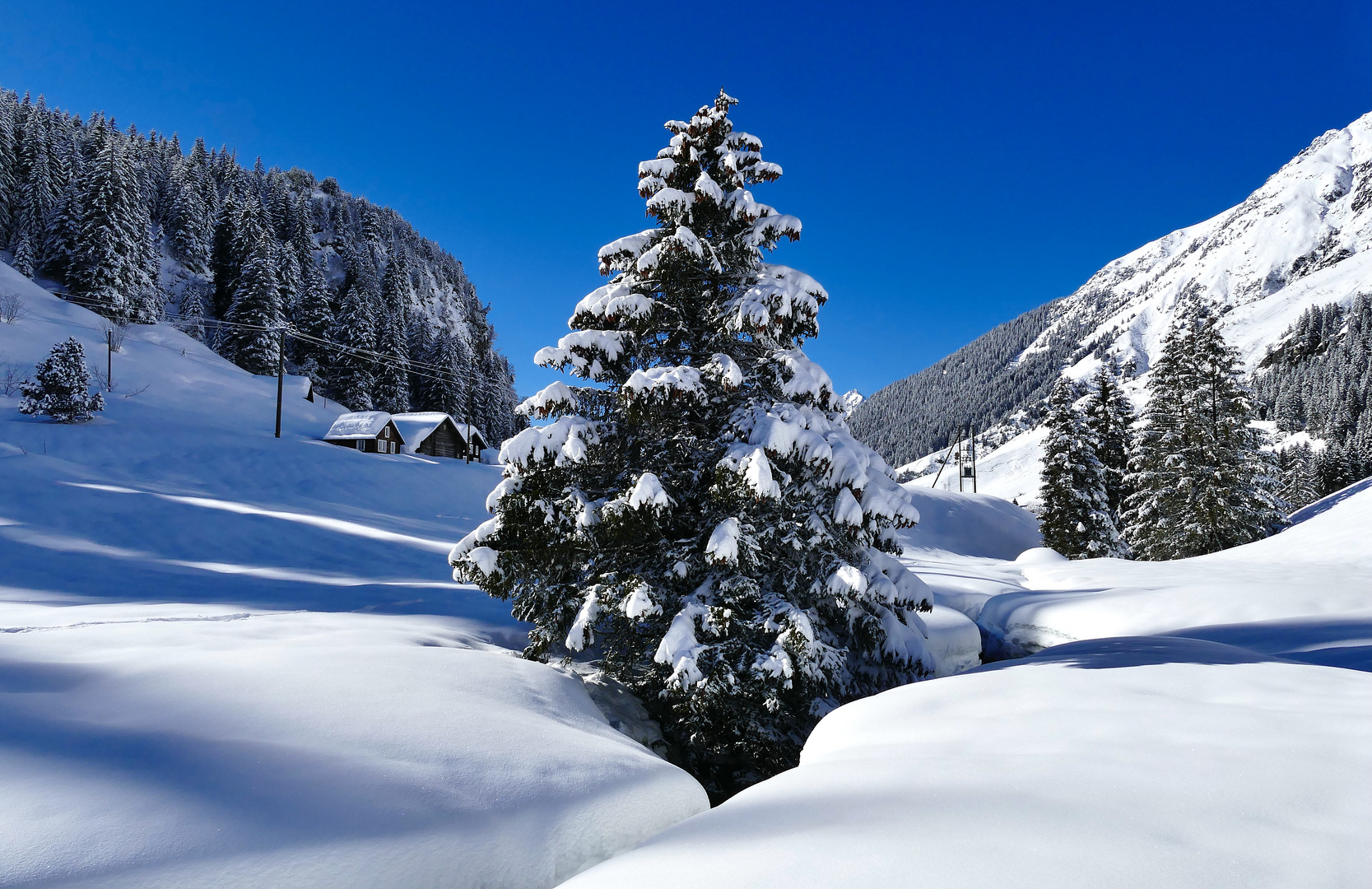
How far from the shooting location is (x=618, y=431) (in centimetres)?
740

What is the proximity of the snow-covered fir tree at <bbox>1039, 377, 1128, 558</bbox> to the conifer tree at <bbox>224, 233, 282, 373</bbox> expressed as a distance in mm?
52829

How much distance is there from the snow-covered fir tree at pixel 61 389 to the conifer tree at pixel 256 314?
2423cm

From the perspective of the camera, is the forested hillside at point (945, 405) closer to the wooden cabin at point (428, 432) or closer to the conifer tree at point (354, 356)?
the conifer tree at point (354, 356)

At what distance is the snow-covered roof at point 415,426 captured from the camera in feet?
129

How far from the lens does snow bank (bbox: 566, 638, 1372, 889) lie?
195cm

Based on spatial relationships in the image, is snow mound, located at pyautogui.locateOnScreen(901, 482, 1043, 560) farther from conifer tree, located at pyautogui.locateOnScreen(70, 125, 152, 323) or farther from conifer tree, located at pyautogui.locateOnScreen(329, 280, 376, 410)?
conifer tree, located at pyautogui.locateOnScreen(70, 125, 152, 323)

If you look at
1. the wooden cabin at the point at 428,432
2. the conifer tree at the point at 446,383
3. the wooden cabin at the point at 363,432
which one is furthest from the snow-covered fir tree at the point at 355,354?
the wooden cabin at the point at 363,432

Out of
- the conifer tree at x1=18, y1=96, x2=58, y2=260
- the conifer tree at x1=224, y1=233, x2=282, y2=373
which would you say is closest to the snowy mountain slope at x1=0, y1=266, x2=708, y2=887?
the conifer tree at x1=224, y1=233, x2=282, y2=373

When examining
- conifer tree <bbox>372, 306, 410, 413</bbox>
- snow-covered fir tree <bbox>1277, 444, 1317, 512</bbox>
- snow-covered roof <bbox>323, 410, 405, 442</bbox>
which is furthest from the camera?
conifer tree <bbox>372, 306, 410, 413</bbox>

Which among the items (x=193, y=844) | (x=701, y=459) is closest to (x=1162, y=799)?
(x=193, y=844)

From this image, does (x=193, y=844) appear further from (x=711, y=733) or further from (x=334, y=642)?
(x=711, y=733)

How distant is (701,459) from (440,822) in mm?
4712

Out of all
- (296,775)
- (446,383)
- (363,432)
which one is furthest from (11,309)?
(296,775)

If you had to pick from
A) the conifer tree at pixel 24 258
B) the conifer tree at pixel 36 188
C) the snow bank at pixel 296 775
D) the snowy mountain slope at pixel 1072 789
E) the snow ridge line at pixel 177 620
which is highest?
the conifer tree at pixel 36 188
